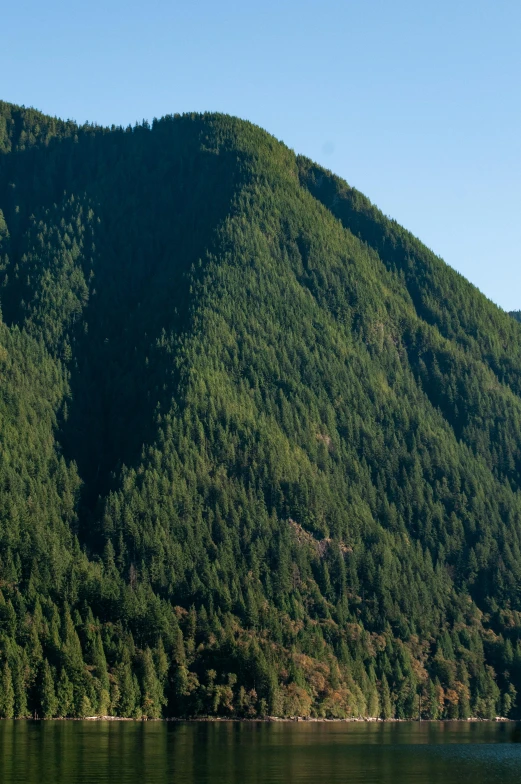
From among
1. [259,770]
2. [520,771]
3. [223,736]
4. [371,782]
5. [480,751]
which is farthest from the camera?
[223,736]

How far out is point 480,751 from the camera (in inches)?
7151

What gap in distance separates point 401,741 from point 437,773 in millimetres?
56978

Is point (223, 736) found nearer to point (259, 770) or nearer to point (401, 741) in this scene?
point (401, 741)

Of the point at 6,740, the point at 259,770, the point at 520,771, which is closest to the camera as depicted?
the point at 259,770

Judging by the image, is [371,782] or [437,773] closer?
[371,782]

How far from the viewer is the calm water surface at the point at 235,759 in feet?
428

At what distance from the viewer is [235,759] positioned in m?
153

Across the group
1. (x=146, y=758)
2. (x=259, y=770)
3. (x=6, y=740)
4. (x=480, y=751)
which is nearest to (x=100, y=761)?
(x=146, y=758)

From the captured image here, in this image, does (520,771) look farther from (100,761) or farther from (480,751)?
(100,761)

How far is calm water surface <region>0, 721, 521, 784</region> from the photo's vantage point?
428 ft

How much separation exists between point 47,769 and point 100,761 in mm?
11938

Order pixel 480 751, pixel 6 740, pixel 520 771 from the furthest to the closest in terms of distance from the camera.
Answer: pixel 480 751, pixel 6 740, pixel 520 771

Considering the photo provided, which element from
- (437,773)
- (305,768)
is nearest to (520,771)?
(437,773)

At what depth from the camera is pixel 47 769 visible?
13150cm
